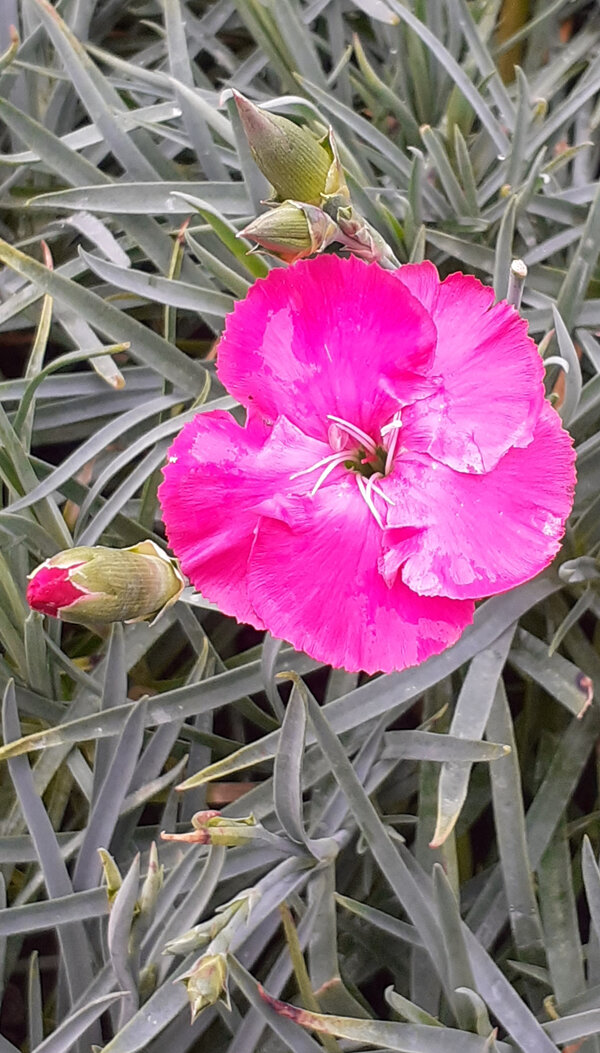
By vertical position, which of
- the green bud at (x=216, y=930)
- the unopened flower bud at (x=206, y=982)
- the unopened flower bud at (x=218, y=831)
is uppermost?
the unopened flower bud at (x=218, y=831)

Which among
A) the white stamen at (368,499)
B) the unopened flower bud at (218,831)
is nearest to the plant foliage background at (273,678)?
the unopened flower bud at (218,831)

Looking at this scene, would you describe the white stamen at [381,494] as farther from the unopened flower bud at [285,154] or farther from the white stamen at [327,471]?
the unopened flower bud at [285,154]

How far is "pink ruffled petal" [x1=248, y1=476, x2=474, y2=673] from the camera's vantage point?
45 centimetres

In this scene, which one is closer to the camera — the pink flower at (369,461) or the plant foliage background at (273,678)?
the pink flower at (369,461)

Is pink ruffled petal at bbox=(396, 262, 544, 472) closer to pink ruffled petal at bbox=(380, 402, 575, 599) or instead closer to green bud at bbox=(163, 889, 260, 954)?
pink ruffled petal at bbox=(380, 402, 575, 599)

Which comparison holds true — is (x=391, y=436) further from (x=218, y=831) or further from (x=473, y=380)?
(x=218, y=831)

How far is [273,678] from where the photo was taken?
604 mm

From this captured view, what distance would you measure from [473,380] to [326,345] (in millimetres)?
83

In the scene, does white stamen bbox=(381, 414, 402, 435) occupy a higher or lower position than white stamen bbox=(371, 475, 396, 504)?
higher

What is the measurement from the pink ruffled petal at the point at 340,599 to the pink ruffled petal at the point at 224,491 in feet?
0.06

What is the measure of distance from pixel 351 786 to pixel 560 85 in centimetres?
72

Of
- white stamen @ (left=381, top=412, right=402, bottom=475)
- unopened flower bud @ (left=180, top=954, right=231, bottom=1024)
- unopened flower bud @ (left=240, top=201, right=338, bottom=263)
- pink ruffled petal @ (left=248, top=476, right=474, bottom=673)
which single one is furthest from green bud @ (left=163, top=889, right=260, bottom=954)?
unopened flower bud @ (left=240, top=201, right=338, bottom=263)

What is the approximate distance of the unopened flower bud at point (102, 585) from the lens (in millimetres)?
477

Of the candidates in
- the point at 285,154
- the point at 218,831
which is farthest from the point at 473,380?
the point at 218,831
